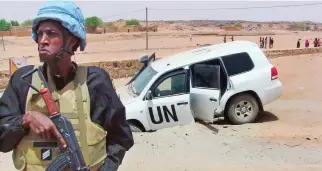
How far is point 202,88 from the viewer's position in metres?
8.39

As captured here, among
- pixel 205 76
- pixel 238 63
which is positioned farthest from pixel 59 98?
pixel 238 63

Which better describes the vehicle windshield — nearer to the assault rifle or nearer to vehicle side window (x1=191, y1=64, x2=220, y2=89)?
vehicle side window (x1=191, y1=64, x2=220, y2=89)

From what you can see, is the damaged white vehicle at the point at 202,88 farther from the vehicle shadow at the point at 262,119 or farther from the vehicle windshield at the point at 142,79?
the vehicle shadow at the point at 262,119

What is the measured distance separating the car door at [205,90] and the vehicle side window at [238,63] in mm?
559

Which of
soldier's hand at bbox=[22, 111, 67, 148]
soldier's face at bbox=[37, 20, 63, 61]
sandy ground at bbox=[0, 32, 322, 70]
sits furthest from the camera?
sandy ground at bbox=[0, 32, 322, 70]

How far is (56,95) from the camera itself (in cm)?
199

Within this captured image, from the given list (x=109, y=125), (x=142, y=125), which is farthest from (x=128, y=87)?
(x=109, y=125)

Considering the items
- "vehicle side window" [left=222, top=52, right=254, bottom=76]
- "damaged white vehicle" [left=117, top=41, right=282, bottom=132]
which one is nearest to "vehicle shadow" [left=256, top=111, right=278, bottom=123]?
"damaged white vehicle" [left=117, top=41, right=282, bottom=132]

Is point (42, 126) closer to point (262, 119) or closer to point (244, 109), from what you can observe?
point (244, 109)

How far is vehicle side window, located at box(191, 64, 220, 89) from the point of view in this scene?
8.36 metres

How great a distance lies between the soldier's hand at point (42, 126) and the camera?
1840mm

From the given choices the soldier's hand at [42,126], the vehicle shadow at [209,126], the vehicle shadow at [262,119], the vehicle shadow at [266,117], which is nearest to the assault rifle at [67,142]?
the soldier's hand at [42,126]

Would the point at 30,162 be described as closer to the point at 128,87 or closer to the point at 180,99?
the point at 180,99

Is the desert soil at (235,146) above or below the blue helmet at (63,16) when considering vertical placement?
below
